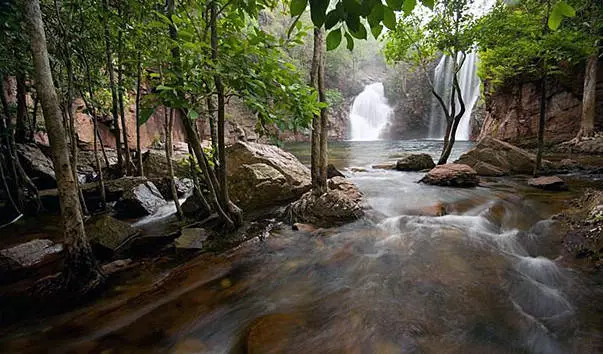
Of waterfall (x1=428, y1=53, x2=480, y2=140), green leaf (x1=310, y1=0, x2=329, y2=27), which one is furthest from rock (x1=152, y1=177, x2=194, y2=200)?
waterfall (x1=428, y1=53, x2=480, y2=140)

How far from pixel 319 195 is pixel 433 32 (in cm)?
740

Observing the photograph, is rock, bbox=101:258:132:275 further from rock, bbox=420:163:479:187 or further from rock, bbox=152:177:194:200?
rock, bbox=420:163:479:187

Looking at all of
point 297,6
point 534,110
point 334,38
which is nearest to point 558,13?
point 334,38

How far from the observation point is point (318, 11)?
97 centimetres

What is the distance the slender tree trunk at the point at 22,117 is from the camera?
7336 mm

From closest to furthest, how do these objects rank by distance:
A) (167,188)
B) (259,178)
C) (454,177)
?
1. (259,178)
2. (454,177)
3. (167,188)

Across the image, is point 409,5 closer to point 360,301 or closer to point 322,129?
point 360,301

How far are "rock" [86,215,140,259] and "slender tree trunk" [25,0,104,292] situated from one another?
1.09 metres

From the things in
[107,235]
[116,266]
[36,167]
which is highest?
[36,167]

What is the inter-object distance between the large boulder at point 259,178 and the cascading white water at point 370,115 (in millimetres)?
33633

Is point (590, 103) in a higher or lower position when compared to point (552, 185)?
higher

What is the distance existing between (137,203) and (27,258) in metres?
2.45

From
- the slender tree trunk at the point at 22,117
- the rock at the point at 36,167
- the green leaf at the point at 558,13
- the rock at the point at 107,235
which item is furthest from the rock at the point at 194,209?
the green leaf at the point at 558,13

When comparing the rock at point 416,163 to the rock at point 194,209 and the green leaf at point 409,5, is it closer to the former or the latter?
the rock at point 194,209
